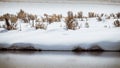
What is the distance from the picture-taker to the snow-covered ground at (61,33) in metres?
2.06

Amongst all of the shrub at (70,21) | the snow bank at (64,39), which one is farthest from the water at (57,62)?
the shrub at (70,21)

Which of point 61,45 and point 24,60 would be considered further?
point 61,45

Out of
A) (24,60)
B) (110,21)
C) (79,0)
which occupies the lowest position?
(24,60)

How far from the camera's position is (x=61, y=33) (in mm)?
2074

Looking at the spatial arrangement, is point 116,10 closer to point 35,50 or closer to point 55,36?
point 55,36

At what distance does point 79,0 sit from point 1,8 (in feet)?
2.28

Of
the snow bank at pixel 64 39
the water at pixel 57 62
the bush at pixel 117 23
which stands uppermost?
the bush at pixel 117 23

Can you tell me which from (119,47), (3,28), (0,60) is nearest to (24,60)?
(0,60)

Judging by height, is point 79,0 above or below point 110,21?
above

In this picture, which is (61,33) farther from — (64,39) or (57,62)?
(57,62)

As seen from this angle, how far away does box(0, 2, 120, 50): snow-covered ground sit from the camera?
2.06 m

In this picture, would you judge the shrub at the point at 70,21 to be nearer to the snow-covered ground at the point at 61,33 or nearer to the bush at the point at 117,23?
the snow-covered ground at the point at 61,33

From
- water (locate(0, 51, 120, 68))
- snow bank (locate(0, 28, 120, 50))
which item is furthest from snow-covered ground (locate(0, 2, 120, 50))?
water (locate(0, 51, 120, 68))

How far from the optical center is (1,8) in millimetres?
2096
